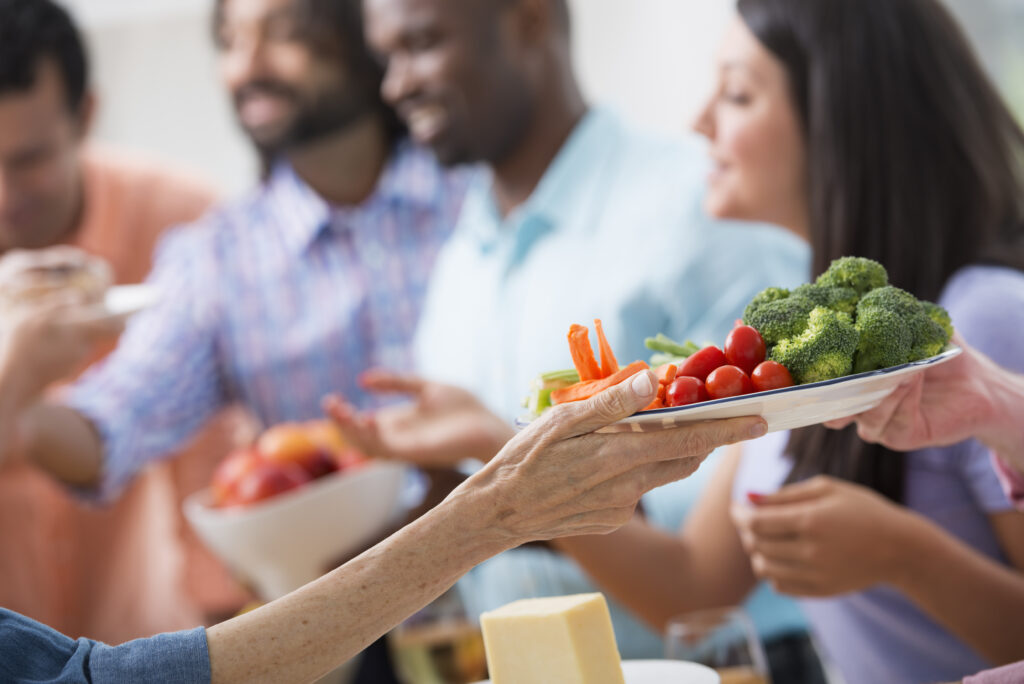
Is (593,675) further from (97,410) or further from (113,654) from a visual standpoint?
(97,410)

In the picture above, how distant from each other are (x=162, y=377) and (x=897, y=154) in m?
1.83

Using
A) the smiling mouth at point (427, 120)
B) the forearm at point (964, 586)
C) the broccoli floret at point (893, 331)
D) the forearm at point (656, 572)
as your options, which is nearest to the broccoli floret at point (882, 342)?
the broccoli floret at point (893, 331)

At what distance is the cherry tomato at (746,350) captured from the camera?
35.6 inches

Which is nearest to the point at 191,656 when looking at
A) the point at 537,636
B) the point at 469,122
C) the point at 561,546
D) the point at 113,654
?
the point at 113,654

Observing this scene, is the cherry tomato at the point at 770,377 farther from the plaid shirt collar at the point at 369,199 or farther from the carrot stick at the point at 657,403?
the plaid shirt collar at the point at 369,199

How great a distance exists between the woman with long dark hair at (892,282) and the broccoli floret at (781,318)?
426 millimetres

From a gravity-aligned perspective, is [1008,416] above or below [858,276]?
below

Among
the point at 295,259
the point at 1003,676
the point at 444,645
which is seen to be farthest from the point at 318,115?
the point at 1003,676

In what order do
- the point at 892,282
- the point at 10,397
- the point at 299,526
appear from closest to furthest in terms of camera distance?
the point at 892,282 → the point at 299,526 → the point at 10,397

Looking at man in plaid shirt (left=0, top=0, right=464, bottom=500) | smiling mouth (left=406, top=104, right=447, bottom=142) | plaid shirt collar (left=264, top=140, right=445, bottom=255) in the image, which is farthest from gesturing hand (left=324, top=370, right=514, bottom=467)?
plaid shirt collar (left=264, top=140, right=445, bottom=255)

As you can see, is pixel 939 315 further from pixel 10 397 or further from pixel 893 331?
pixel 10 397

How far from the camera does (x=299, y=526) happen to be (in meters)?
1.96

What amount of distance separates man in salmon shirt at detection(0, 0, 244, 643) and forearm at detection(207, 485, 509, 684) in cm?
214

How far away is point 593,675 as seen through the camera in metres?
0.87
